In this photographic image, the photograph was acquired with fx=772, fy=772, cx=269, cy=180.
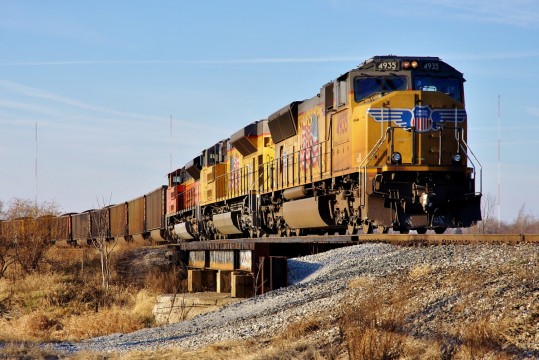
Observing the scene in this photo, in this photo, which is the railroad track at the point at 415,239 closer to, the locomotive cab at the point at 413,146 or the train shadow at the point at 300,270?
the train shadow at the point at 300,270

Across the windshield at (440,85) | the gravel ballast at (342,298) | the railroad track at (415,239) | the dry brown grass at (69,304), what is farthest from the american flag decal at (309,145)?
the gravel ballast at (342,298)

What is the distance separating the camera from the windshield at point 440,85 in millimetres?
17327

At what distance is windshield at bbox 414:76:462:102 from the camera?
17327mm

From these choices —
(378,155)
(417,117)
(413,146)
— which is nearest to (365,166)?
(378,155)

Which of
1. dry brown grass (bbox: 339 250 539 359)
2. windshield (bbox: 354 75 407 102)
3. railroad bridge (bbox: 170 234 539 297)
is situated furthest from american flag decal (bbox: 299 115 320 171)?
dry brown grass (bbox: 339 250 539 359)

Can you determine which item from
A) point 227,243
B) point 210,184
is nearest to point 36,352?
point 227,243

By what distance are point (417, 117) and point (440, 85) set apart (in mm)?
1047

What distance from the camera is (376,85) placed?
57.0ft

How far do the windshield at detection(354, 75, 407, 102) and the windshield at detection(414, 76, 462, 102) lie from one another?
36 centimetres

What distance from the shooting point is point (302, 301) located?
36.0ft

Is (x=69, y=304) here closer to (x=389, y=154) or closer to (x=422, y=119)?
(x=389, y=154)

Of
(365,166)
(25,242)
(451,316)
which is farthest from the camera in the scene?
(25,242)

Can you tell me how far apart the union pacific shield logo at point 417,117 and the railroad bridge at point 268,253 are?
9.88 feet

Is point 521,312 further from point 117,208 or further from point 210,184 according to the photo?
point 117,208
